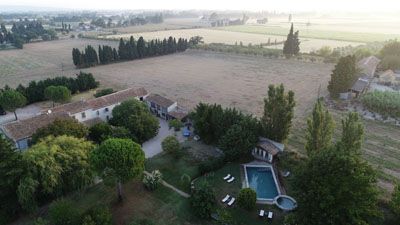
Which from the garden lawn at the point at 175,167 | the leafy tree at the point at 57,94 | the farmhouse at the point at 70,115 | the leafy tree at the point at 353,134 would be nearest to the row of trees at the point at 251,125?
the garden lawn at the point at 175,167

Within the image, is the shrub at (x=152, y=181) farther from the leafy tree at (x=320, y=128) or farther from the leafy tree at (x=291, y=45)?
the leafy tree at (x=291, y=45)

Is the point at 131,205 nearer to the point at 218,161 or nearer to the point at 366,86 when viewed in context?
the point at 218,161

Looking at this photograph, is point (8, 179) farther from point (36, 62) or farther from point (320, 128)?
point (36, 62)

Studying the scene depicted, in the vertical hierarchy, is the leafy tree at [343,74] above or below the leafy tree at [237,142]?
above

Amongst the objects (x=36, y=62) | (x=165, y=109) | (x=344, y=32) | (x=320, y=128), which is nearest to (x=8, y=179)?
(x=165, y=109)

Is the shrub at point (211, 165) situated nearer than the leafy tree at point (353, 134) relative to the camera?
No

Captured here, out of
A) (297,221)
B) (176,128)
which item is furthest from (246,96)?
(297,221)
